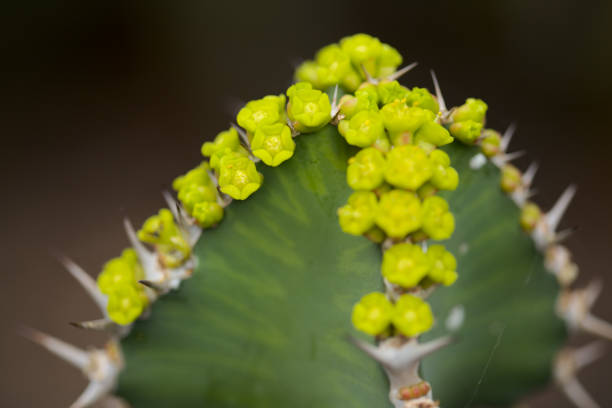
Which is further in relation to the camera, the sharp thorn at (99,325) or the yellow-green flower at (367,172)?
the sharp thorn at (99,325)

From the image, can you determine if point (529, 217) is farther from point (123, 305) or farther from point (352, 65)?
point (123, 305)

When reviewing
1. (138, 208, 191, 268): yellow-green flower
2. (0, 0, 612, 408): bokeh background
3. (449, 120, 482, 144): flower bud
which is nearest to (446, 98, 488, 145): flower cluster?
(449, 120, 482, 144): flower bud

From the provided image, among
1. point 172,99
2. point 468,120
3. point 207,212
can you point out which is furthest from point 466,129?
point 172,99

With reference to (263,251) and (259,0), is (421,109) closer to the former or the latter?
(263,251)

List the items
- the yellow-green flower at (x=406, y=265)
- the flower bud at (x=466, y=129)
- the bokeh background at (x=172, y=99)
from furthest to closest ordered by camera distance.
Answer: the bokeh background at (x=172, y=99), the flower bud at (x=466, y=129), the yellow-green flower at (x=406, y=265)

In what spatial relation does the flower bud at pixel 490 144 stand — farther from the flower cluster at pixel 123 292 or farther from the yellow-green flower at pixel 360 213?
the flower cluster at pixel 123 292

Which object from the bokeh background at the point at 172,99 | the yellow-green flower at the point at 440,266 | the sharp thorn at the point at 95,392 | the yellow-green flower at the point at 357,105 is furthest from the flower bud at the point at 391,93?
the bokeh background at the point at 172,99

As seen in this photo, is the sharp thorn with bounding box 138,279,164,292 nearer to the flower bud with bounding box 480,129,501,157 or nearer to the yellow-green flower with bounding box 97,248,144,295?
the yellow-green flower with bounding box 97,248,144,295
